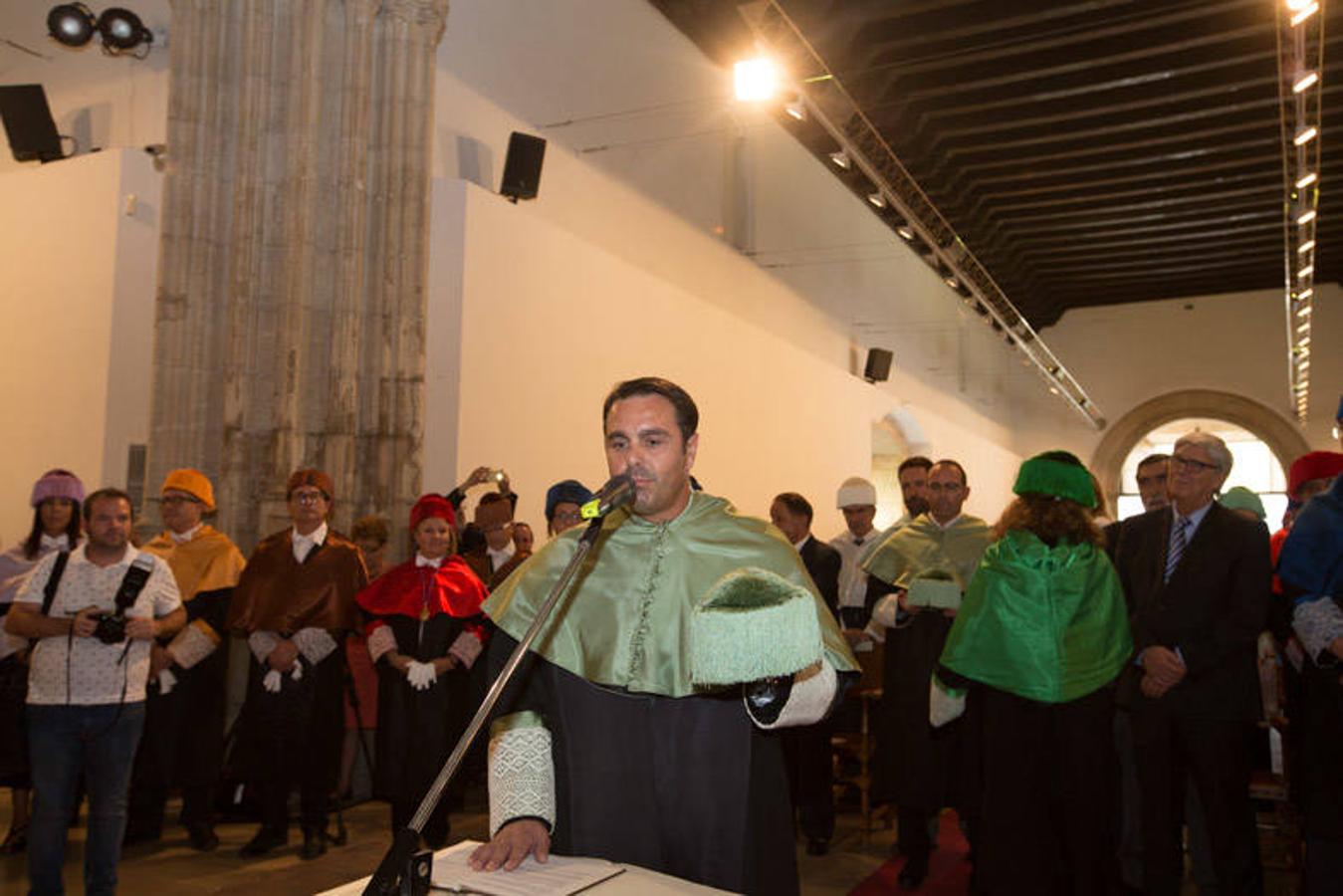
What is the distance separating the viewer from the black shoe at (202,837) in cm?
490

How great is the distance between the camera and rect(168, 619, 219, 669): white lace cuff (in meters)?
4.70

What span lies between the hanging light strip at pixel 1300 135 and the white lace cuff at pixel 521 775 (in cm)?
711

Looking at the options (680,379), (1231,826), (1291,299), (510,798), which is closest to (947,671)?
(1231,826)

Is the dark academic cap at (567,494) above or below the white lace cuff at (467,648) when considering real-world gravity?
above

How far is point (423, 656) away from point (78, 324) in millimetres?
3481

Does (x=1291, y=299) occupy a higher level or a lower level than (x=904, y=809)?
higher

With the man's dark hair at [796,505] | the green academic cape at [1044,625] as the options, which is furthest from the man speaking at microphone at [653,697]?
the man's dark hair at [796,505]

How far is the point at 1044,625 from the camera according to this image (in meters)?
3.55

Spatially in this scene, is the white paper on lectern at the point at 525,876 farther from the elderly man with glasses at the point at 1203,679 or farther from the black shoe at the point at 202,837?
the black shoe at the point at 202,837

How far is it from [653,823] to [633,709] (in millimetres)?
219

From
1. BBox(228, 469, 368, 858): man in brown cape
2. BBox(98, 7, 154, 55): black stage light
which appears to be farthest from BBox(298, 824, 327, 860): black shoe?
BBox(98, 7, 154, 55): black stage light

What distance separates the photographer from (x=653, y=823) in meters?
2.08

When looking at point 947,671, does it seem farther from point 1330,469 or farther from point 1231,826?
point 1330,469

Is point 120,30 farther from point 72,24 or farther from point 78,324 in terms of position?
point 78,324
